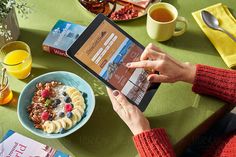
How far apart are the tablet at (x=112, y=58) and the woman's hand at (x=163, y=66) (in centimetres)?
2

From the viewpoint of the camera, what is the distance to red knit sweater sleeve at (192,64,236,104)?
36.0 inches

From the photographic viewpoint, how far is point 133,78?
903 mm

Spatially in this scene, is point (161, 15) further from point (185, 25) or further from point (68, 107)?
point (68, 107)

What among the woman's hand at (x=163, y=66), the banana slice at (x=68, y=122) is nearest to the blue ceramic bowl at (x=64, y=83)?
the banana slice at (x=68, y=122)

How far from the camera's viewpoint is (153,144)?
2.71 ft

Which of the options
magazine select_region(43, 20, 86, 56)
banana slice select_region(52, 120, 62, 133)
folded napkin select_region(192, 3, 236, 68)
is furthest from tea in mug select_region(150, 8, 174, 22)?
banana slice select_region(52, 120, 62, 133)

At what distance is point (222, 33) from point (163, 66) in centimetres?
26

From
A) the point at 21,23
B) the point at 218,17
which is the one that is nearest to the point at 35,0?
the point at 21,23

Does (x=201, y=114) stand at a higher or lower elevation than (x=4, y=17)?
lower

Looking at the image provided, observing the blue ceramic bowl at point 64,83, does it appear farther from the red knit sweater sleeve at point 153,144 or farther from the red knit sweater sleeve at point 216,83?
the red knit sweater sleeve at point 216,83

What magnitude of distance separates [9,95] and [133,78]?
334 millimetres

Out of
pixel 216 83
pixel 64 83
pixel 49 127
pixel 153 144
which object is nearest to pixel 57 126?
pixel 49 127

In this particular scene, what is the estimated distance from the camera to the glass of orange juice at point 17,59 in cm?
94

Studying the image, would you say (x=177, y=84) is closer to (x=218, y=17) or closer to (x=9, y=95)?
(x=218, y=17)
